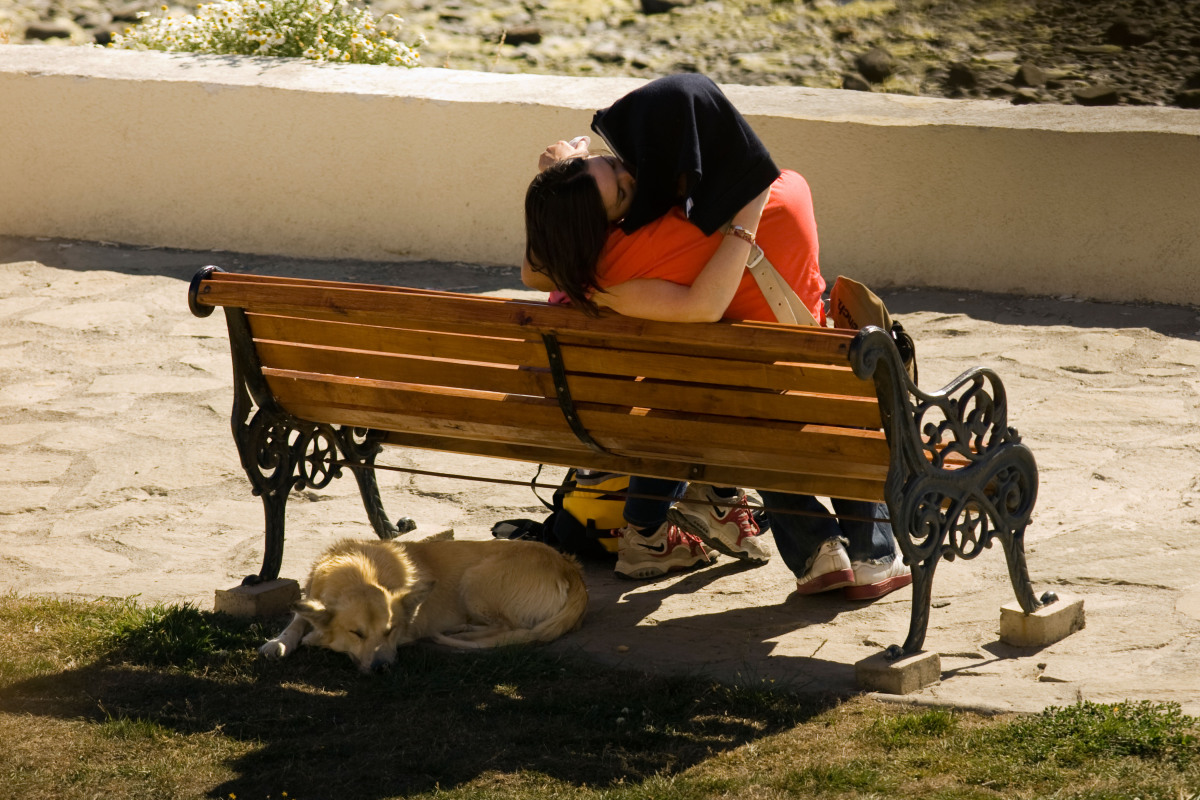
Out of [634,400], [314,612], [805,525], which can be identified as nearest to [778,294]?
[634,400]

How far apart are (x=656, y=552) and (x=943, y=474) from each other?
136 cm

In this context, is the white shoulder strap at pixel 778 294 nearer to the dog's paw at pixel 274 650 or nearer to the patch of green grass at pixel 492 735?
the patch of green grass at pixel 492 735

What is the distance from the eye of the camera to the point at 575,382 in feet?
11.9

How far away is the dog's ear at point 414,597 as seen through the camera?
3980 mm

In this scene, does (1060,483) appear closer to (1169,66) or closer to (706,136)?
(706,136)

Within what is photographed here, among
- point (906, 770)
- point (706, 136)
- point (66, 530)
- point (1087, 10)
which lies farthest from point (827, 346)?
point (1087, 10)

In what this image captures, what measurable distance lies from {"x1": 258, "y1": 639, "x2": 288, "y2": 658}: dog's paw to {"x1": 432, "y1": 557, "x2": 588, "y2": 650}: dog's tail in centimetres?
48

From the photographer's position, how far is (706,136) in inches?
134

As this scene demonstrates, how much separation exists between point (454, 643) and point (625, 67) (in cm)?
935

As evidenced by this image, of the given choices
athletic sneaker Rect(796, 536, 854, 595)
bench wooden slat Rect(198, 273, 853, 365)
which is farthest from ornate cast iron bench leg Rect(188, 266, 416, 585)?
athletic sneaker Rect(796, 536, 854, 595)

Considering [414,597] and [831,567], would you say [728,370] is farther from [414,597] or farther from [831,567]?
[414,597]

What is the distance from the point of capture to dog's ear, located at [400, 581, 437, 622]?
3.98m

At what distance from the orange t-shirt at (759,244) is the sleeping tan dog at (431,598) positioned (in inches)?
42.1

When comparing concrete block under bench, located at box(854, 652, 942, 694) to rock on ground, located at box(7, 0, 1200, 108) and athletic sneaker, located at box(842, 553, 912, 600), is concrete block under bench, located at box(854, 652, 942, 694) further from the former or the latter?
rock on ground, located at box(7, 0, 1200, 108)
